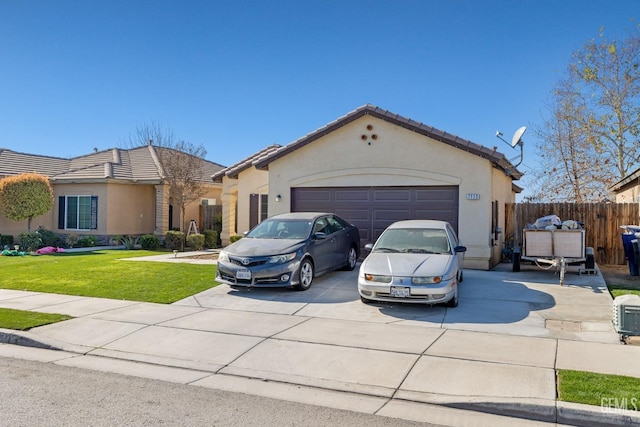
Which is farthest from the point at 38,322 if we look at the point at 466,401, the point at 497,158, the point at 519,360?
the point at 497,158

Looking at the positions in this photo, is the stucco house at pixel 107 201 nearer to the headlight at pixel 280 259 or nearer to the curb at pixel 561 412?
the headlight at pixel 280 259

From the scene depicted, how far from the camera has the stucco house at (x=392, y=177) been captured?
13219mm

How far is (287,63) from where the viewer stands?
16875 millimetres

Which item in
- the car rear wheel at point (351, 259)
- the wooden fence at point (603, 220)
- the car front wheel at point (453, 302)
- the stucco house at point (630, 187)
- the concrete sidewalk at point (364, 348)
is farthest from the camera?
the stucco house at point (630, 187)

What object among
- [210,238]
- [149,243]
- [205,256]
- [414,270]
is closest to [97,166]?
[149,243]

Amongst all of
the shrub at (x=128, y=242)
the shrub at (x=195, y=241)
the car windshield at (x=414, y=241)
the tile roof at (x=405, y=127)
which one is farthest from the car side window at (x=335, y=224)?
the shrub at (x=128, y=242)

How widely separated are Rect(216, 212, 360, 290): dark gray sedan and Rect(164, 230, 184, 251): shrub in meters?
9.59

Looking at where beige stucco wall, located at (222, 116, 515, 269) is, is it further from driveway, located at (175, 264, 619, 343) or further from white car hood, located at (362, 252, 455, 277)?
white car hood, located at (362, 252, 455, 277)

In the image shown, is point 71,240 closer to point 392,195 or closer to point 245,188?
point 245,188

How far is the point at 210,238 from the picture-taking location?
21.4m

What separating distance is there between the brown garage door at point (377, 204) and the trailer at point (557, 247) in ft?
7.30

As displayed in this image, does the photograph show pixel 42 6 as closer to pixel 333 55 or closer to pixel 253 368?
pixel 333 55

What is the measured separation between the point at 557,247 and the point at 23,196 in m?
20.4

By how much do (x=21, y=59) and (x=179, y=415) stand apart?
52.6ft
